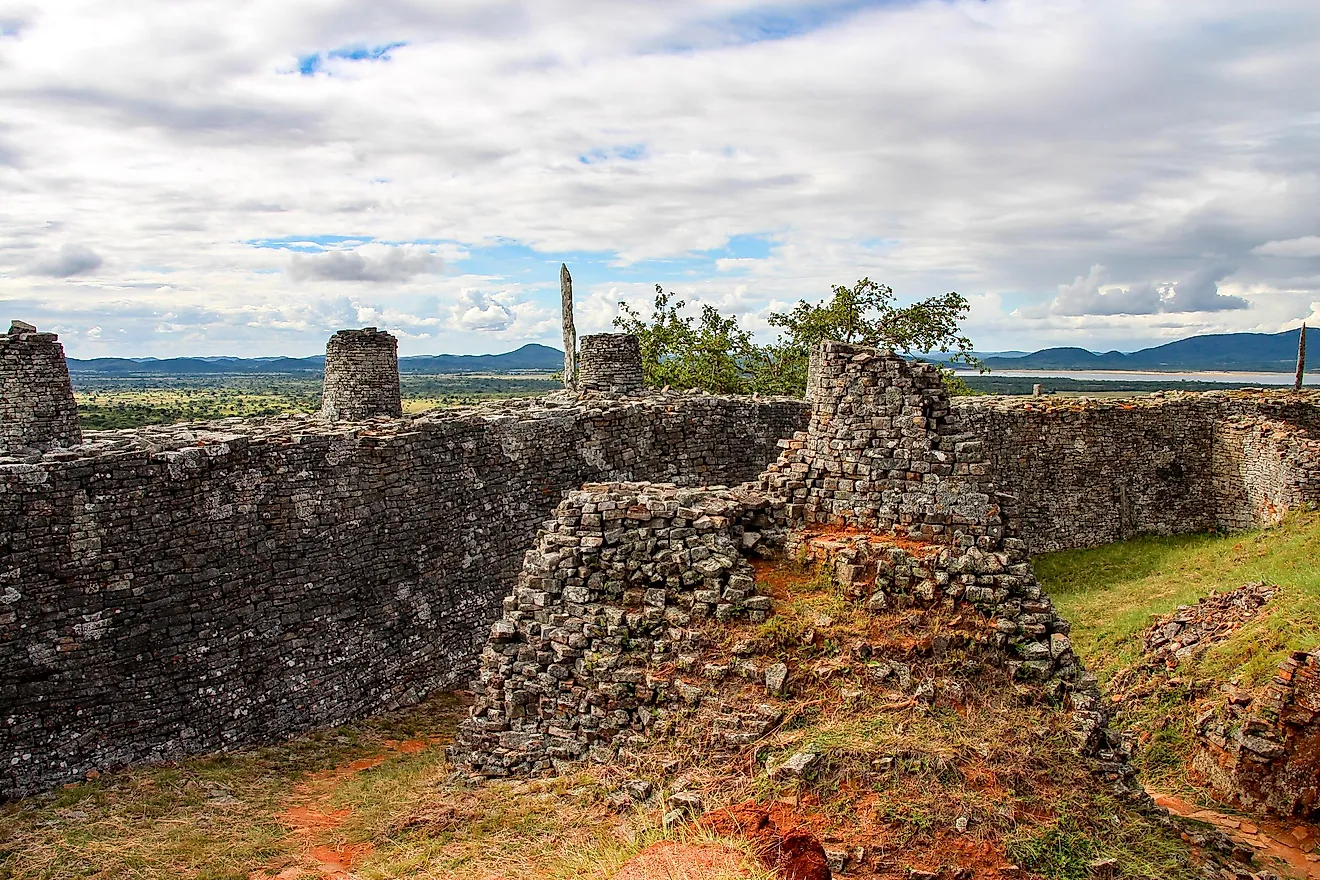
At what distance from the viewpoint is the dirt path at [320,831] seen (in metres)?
7.00

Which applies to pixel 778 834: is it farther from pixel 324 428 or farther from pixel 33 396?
pixel 33 396

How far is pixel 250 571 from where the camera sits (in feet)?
34.5

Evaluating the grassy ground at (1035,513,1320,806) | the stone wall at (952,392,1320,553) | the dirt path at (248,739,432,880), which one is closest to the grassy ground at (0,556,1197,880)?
the dirt path at (248,739,432,880)

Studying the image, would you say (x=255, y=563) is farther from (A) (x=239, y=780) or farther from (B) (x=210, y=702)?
(A) (x=239, y=780)

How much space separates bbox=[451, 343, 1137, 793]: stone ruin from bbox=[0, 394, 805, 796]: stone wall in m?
3.58

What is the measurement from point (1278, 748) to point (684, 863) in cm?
693

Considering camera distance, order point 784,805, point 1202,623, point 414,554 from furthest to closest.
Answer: point 414,554 → point 1202,623 → point 784,805

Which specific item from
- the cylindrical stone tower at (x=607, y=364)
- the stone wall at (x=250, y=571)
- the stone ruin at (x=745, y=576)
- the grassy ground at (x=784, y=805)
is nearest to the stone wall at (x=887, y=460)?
the stone ruin at (x=745, y=576)

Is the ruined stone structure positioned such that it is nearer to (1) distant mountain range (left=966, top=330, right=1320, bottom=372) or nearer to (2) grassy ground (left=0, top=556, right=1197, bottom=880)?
(2) grassy ground (left=0, top=556, right=1197, bottom=880)

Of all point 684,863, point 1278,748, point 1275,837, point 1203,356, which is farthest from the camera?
point 1203,356

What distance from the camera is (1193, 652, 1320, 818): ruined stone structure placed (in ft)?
29.6

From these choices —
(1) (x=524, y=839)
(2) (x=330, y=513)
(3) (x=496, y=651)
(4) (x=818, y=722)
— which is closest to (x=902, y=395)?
(4) (x=818, y=722)

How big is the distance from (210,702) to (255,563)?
5.09 ft

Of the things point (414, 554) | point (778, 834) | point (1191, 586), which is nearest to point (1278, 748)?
point (778, 834)
